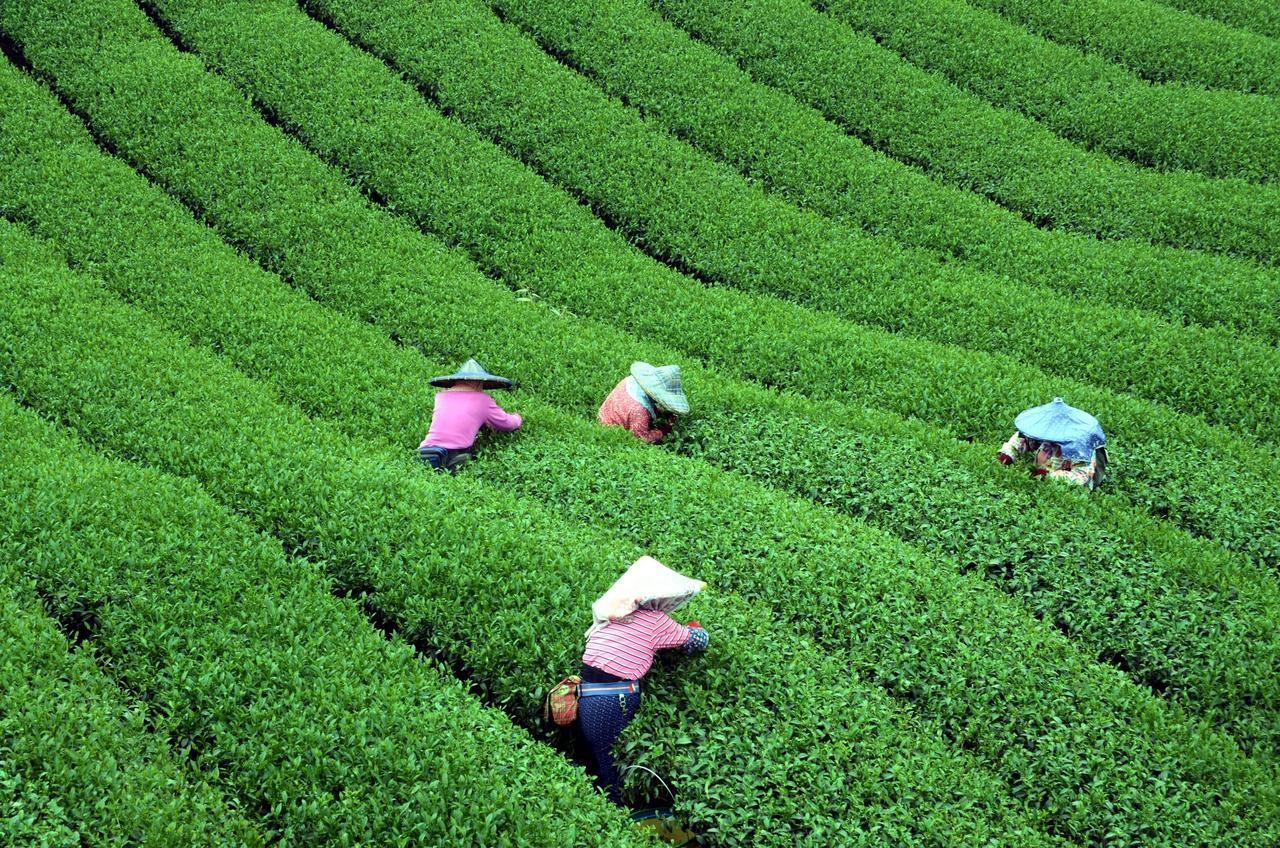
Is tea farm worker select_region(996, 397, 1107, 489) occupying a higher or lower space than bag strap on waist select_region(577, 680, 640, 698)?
higher

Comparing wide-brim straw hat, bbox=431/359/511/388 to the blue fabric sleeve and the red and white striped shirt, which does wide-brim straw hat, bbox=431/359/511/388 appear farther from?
the blue fabric sleeve

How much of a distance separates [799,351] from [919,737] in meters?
7.19

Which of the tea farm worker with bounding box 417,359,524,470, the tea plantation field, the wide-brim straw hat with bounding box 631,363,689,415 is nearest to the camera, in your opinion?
the tea plantation field


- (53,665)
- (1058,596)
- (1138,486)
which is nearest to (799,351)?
(1138,486)

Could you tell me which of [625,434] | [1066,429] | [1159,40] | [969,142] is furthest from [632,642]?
[1159,40]

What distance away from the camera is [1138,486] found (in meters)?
12.0

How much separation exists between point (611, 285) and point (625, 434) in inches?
175

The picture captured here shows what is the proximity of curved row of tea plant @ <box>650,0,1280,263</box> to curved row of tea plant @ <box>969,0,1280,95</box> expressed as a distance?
9.81ft

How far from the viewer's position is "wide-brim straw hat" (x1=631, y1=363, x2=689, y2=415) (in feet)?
41.0

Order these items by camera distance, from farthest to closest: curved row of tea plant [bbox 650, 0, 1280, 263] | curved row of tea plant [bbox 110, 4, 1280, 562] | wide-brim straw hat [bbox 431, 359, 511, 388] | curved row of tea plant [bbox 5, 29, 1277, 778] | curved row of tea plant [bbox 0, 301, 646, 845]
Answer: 1. curved row of tea plant [bbox 650, 0, 1280, 263]
2. curved row of tea plant [bbox 110, 4, 1280, 562]
3. wide-brim straw hat [bbox 431, 359, 511, 388]
4. curved row of tea plant [bbox 5, 29, 1277, 778]
5. curved row of tea plant [bbox 0, 301, 646, 845]

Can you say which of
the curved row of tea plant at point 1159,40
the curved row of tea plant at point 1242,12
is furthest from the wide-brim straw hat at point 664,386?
the curved row of tea plant at point 1242,12

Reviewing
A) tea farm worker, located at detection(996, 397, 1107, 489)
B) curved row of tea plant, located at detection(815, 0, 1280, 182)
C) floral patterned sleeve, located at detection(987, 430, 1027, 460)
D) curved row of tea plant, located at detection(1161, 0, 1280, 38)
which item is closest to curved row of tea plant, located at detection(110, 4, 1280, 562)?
floral patterned sleeve, located at detection(987, 430, 1027, 460)

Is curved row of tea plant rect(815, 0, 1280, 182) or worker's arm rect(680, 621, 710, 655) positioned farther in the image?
curved row of tea plant rect(815, 0, 1280, 182)

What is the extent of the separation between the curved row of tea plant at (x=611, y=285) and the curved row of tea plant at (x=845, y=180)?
2.91 m
